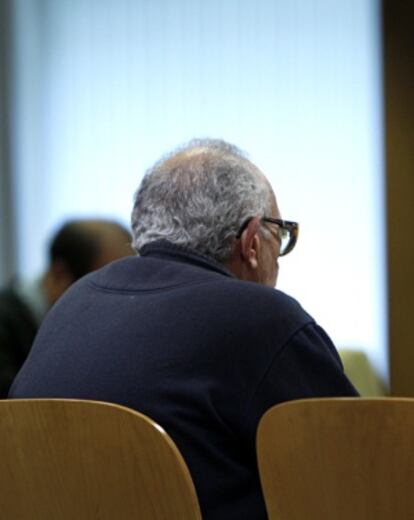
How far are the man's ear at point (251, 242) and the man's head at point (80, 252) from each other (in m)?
1.43

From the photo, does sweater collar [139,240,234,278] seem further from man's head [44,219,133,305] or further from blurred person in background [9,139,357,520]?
man's head [44,219,133,305]

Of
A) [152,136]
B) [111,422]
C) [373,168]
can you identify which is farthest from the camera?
[152,136]

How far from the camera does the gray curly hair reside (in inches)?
71.6

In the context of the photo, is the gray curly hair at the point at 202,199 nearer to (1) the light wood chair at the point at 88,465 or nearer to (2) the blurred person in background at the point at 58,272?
(1) the light wood chair at the point at 88,465

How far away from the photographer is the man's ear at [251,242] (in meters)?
1.86

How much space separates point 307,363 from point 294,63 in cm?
294

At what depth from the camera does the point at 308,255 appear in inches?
171

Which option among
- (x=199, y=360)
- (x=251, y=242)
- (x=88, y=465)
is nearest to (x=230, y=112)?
(x=251, y=242)

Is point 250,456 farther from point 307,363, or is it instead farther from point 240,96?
point 240,96

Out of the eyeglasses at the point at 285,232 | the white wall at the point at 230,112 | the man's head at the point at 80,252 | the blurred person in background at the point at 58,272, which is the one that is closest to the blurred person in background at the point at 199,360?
the eyeglasses at the point at 285,232

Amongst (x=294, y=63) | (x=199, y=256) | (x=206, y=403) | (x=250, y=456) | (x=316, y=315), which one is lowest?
(x=316, y=315)

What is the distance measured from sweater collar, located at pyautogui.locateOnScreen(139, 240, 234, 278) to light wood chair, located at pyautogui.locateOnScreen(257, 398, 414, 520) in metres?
0.48

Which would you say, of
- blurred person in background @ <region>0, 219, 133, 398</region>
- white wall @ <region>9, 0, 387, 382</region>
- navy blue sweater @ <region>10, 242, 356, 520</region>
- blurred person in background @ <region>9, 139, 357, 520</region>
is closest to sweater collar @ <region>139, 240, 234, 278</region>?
blurred person in background @ <region>9, 139, 357, 520</region>

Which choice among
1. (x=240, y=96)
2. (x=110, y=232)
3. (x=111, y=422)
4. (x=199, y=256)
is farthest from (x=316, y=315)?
(x=111, y=422)
